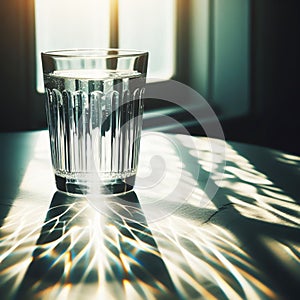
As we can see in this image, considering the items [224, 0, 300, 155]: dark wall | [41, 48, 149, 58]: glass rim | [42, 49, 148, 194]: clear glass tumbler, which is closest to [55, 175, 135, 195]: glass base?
[42, 49, 148, 194]: clear glass tumbler

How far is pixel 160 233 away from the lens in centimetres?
56

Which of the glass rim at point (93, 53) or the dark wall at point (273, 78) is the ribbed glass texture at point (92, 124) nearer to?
the glass rim at point (93, 53)

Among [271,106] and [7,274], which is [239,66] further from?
[7,274]

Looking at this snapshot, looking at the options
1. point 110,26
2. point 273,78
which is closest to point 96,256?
point 110,26

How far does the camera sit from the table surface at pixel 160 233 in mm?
444

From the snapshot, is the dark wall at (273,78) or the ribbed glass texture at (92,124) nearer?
the ribbed glass texture at (92,124)

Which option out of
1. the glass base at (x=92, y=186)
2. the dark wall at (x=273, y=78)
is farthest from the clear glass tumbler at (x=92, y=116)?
the dark wall at (x=273, y=78)

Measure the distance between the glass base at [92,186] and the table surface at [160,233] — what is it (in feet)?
0.03

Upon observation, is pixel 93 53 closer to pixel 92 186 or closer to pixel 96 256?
pixel 92 186

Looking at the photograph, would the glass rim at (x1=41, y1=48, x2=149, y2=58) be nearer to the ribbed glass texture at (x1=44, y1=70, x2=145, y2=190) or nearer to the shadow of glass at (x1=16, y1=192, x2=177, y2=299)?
the ribbed glass texture at (x1=44, y1=70, x2=145, y2=190)

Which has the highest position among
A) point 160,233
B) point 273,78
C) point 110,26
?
point 110,26

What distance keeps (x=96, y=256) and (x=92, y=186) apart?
0.17 m

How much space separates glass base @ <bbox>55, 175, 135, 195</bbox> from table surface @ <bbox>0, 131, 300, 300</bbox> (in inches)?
0.4

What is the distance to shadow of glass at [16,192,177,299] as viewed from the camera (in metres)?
0.43
